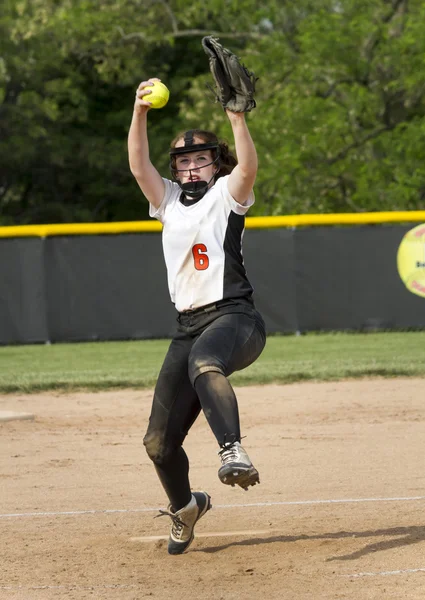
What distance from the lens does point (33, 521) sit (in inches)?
207

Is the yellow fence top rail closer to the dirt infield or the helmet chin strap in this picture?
the dirt infield

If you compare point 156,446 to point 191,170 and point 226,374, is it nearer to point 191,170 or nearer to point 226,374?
point 226,374

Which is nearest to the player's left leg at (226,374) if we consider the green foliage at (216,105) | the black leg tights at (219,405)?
the black leg tights at (219,405)

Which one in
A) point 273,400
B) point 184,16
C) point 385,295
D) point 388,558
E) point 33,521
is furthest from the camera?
point 184,16

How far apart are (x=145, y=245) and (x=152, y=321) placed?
1.07 m

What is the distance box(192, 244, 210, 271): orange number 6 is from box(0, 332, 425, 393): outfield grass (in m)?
6.22

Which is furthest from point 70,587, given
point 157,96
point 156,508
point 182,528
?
point 157,96

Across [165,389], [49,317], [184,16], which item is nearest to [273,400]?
[165,389]

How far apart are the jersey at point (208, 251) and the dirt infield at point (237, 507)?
113 centimetres

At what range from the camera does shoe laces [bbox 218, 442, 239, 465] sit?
152 inches

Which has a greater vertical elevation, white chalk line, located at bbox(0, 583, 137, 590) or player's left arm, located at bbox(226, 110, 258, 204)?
player's left arm, located at bbox(226, 110, 258, 204)

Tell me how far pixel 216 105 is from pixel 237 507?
55.4ft

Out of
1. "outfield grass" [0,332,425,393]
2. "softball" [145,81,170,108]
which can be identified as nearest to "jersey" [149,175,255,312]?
"softball" [145,81,170,108]

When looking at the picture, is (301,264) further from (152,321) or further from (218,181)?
(218,181)
